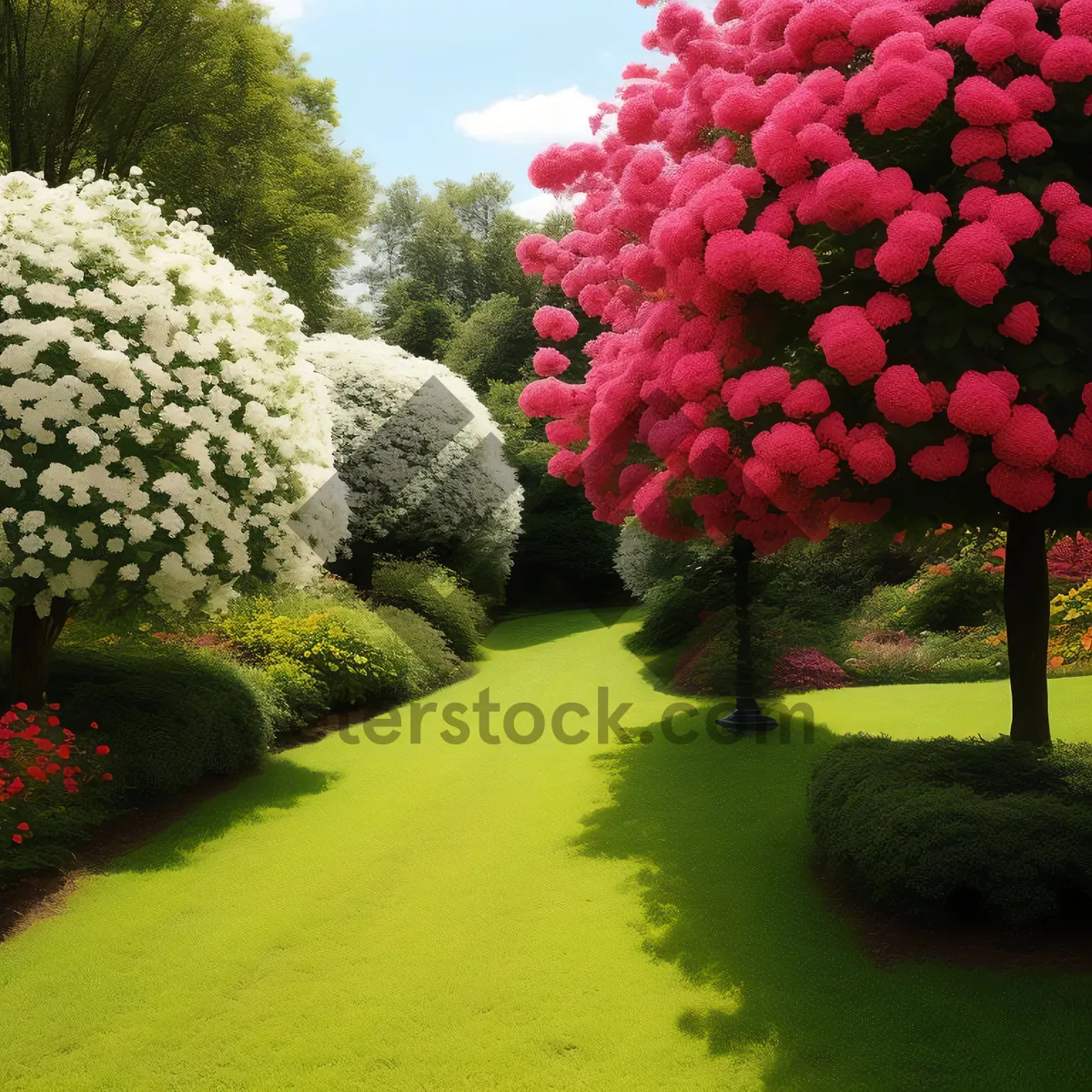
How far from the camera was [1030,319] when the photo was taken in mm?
4945

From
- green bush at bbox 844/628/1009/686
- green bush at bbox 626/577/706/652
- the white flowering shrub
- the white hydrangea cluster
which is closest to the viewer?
the white hydrangea cluster

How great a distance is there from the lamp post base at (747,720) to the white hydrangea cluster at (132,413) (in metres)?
4.96

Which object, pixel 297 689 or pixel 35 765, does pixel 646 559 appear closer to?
pixel 297 689

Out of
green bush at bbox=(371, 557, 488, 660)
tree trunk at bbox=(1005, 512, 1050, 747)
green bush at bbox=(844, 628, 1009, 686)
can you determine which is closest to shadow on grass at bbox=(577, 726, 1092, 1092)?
tree trunk at bbox=(1005, 512, 1050, 747)

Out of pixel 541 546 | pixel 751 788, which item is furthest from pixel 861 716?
pixel 541 546

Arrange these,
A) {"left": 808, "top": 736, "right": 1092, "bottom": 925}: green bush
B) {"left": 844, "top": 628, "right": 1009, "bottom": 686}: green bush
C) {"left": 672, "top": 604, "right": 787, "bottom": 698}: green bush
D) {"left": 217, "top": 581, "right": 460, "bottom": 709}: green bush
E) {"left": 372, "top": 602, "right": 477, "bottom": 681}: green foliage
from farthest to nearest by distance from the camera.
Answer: {"left": 372, "top": 602, "right": 477, "bottom": 681}: green foliage, {"left": 672, "top": 604, "right": 787, "bottom": 698}: green bush, {"left": 844, "top": 628, "right": 1009, "bottom": 686}: green bush, {"left": 217, "top": 581, "right": 460, "bottom": 709}: green bush, {"left": 808, "top": 736, "right": 1092, "bottom": 925}: green bush

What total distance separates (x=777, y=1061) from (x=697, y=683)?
9184mm

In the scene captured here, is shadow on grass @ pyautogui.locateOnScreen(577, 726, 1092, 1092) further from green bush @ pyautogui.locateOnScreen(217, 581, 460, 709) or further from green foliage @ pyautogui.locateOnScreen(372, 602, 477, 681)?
green foliage @ pyautogui.locateOnScreen(372, 602, 477, 681)

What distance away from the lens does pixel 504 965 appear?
5719mm

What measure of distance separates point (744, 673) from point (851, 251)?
21.1 ft

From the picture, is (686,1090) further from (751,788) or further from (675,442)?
(751,788)

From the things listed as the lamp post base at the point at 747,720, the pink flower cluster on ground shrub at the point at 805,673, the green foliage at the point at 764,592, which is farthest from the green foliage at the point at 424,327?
the lamp post base at the point at 747,720

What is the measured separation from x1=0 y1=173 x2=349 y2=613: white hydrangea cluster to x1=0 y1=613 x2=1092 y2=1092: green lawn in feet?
7.82

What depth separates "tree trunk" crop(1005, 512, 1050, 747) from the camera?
6684 millimetres
